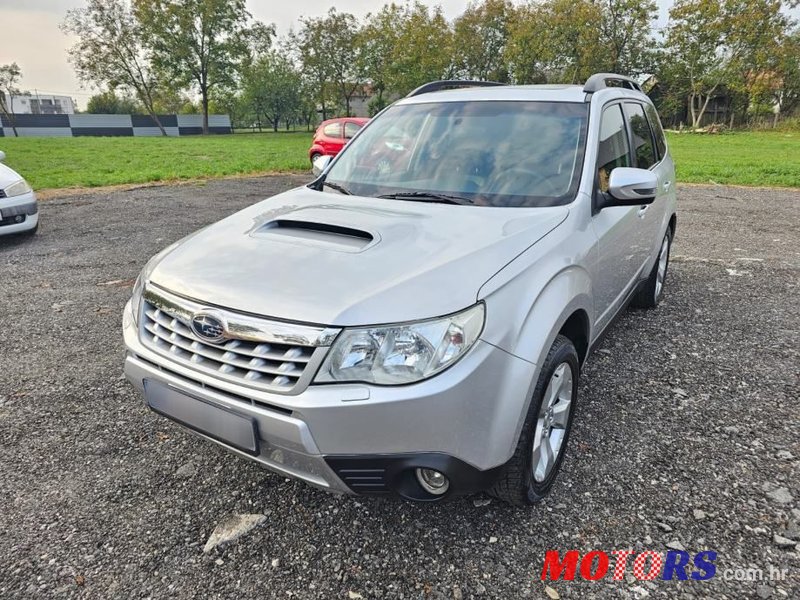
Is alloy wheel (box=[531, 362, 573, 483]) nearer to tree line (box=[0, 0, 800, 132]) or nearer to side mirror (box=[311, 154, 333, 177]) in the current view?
side mirror (box=[311, 154, 333, 177])

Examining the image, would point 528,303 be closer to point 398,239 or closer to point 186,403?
point 398,239

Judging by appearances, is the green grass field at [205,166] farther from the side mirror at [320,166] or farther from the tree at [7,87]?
the tree at [7,87]

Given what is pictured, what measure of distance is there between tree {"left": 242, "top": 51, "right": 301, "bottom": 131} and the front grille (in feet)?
193

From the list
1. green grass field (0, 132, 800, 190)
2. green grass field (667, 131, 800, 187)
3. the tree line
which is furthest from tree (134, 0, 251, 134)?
green grass field (667, 131, 800, 187)

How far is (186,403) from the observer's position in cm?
192

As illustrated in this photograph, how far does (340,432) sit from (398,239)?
2.71 ft

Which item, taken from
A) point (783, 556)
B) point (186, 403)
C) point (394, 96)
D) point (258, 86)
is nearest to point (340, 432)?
point (186, 403)

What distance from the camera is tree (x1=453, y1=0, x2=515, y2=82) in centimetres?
4422

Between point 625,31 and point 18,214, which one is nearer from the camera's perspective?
point 18,214

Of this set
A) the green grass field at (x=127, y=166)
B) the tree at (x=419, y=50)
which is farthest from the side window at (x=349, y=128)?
the tree at (x=419, y=50)

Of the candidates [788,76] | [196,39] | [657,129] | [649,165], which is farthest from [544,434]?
[196,39]
